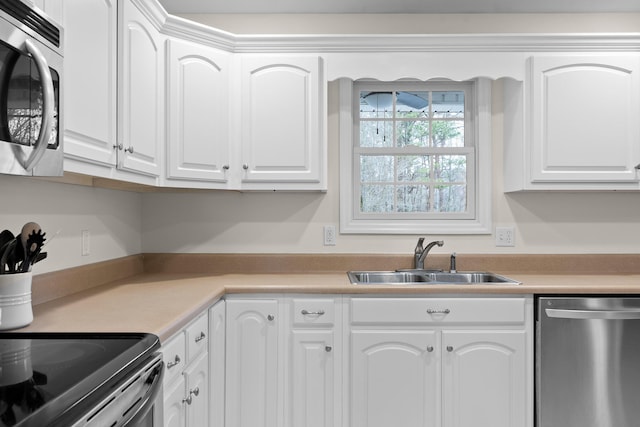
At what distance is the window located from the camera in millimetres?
2887

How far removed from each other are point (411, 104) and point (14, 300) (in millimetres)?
2322

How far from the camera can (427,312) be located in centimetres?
223

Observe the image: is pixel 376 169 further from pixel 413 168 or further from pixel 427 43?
pixel 427 43

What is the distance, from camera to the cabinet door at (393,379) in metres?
2.23

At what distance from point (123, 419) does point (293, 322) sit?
1295mm

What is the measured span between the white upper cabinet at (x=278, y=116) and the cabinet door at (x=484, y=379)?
1149 mm

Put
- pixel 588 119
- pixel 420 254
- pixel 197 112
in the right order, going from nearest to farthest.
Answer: pixel 197 112
pixel 588 119
pixel 420 254

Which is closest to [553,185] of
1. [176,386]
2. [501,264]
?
[501,264]

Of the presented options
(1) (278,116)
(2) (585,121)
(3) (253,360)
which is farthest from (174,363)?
(2) (585,121)

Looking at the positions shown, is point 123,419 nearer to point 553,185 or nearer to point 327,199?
point 327,199

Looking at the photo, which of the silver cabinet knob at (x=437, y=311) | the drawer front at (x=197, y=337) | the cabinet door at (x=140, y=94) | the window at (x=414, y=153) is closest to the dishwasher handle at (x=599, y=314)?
the silver cabinet knob at (x=437, y=311)

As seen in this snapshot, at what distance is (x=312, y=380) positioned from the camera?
224 centimetres

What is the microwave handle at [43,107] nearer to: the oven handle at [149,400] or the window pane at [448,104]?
the oven handle at [149,400]

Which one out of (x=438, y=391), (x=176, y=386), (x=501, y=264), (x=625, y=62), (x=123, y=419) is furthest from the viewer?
(x=501, y=264)
